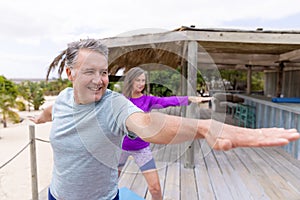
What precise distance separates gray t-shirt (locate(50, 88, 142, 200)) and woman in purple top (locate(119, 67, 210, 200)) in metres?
0.71

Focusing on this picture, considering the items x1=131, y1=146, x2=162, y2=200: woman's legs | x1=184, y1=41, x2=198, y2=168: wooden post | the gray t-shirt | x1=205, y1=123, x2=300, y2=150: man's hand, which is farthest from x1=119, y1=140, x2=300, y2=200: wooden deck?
x1=205, y1=123, x2=300, y2=150: man's hand

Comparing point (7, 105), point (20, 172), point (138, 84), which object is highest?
point (138, 84)

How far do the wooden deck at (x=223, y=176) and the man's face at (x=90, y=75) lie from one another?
1.68 meters

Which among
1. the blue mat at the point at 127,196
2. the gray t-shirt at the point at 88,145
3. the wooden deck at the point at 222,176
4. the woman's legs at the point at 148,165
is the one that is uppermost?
the gray t-shirt at the point at 88,145

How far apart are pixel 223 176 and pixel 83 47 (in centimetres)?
248

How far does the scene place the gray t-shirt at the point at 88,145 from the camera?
2.68ft

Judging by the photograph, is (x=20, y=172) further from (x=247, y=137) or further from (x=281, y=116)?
(x=247, y=137)

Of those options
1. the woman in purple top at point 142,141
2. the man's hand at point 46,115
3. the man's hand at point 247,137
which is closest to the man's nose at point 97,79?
the man's hand at point 247,137

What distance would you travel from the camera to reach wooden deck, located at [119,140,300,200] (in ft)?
7.66

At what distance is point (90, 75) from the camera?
2.69 feet

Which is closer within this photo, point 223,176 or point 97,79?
point 97,79

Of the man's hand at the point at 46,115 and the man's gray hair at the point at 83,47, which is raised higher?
the man's gray hair at the point at 83,47

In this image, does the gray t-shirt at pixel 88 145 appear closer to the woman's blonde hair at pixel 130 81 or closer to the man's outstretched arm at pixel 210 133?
the man's outstretched arm at pixel 210 133

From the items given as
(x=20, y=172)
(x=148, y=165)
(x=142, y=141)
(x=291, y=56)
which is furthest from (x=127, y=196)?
(x=291, y=56)
